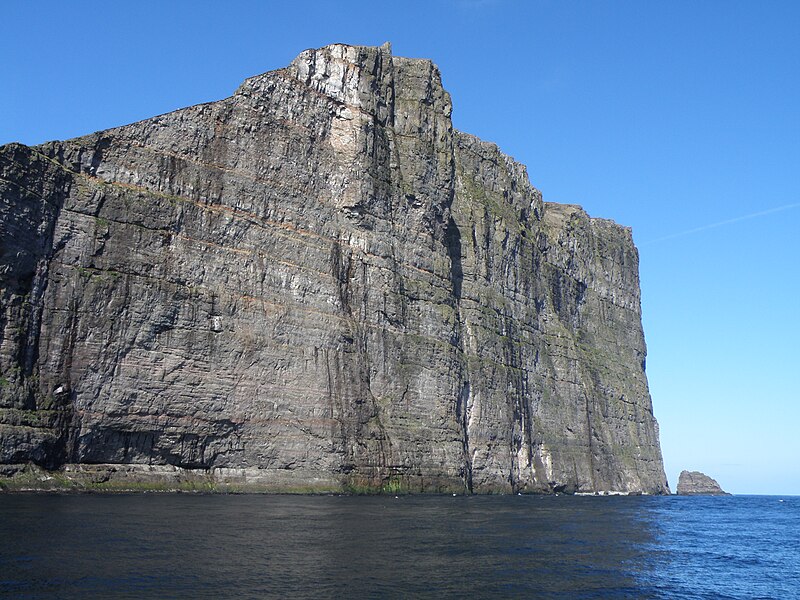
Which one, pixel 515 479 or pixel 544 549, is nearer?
pixel 544 549

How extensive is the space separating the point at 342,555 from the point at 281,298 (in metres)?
49.2

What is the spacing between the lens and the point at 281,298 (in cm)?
8131

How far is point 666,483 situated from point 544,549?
474 feet

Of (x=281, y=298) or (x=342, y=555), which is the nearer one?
(x=342, y=555)

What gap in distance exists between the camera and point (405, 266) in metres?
97.6

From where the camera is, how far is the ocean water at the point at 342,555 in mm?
27016

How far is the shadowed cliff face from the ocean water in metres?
12.3

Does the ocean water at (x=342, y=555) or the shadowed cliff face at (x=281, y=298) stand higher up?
the shadowed cliff face at (x=281, y=298)

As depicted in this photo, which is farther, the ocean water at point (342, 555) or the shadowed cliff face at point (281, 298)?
the shadowed cliff face at point (281, 298)

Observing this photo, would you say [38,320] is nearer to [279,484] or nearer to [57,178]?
[57,178]

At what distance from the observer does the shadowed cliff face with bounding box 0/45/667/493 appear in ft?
217

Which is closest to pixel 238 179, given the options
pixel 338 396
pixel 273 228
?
pixel 273 228

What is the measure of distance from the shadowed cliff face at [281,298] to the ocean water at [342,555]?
40.3ft

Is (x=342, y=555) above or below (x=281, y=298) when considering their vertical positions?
below
